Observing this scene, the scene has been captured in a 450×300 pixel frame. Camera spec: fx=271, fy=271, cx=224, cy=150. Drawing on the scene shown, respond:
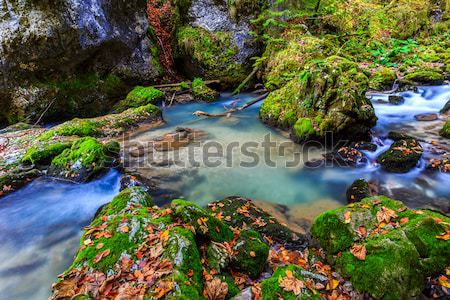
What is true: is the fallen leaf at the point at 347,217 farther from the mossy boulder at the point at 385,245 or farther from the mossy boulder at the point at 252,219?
the mossy boulder at the point at 252,219

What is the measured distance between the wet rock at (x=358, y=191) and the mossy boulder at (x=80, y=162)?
18.3 ft

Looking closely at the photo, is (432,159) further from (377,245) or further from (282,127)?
(377,245)

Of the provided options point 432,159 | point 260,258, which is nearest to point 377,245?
point 260,258

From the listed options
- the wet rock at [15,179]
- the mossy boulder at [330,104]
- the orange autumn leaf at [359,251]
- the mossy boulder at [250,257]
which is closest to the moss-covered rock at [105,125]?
the wet rock at [15,179]

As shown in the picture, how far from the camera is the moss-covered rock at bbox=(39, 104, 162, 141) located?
27.8ft

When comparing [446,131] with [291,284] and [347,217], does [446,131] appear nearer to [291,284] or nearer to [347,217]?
[347,217]

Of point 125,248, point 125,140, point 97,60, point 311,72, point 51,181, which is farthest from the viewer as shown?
point 97,60

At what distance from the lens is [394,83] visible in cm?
1184

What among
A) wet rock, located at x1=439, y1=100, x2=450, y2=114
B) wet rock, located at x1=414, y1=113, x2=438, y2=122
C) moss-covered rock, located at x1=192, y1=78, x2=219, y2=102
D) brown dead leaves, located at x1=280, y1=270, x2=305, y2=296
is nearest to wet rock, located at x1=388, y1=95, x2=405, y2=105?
wet rock, located at x1=414, y1=113, x2=438, y2=122

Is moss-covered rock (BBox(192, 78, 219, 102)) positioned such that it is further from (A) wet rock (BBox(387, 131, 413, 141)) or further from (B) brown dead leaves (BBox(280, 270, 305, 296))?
(B) brown dead leaves (BBox(280, 270, 305, 296))

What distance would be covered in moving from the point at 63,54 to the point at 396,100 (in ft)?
41.0

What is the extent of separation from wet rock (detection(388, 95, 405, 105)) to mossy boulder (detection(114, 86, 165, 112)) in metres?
9.62

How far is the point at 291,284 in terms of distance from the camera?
2.69 metres

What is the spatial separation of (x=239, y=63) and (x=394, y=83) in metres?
7.09
